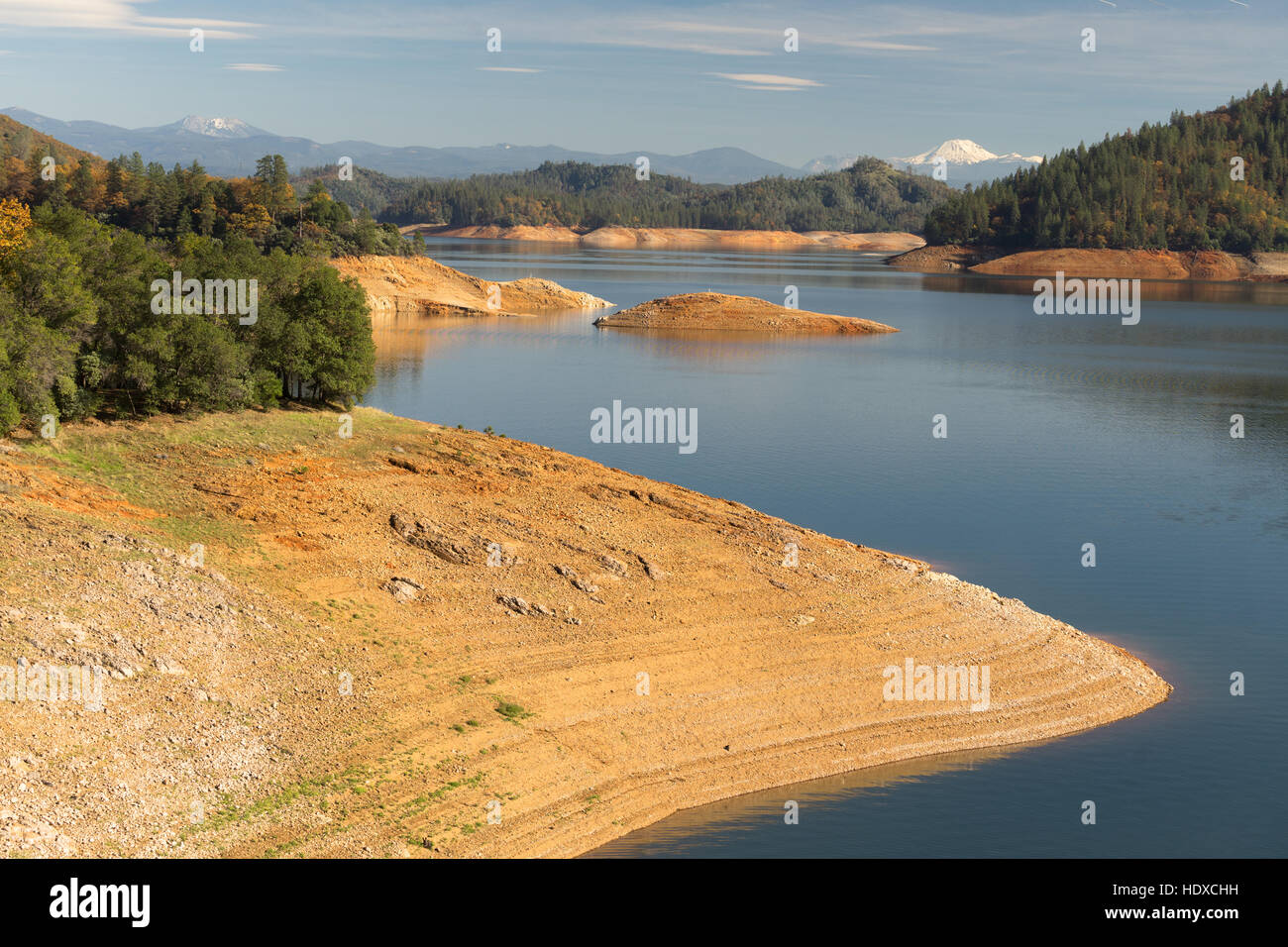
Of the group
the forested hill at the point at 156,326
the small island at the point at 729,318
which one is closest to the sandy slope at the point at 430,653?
→ the forested hill at the point at 156,326

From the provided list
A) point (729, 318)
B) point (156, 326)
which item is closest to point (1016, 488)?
point (156, 326)

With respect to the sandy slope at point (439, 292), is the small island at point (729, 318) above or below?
below

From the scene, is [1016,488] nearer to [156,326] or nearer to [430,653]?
[430,653]

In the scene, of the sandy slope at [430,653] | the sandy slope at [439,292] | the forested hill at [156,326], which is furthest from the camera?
the sandy slope at [439,292]

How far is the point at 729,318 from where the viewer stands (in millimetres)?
125875

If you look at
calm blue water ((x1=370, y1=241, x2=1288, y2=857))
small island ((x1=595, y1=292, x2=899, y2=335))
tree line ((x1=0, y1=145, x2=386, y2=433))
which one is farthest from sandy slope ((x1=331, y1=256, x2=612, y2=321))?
tree line ((x1=0, y1=145, x2=386, y2=433))

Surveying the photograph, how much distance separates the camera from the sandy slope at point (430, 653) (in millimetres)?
23719

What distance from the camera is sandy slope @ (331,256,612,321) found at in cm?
13200

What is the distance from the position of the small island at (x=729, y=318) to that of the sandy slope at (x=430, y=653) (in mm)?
82701

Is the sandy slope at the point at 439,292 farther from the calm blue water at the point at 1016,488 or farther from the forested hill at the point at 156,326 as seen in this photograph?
the forested hill at the point at 156,326

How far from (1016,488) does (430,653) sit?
3244cm

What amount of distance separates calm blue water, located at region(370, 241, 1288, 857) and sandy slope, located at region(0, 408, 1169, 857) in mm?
2044

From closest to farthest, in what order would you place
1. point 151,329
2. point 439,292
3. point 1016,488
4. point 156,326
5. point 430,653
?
point 430,653
point 151,329
point 156,326
point 1016,488
point 439,292
